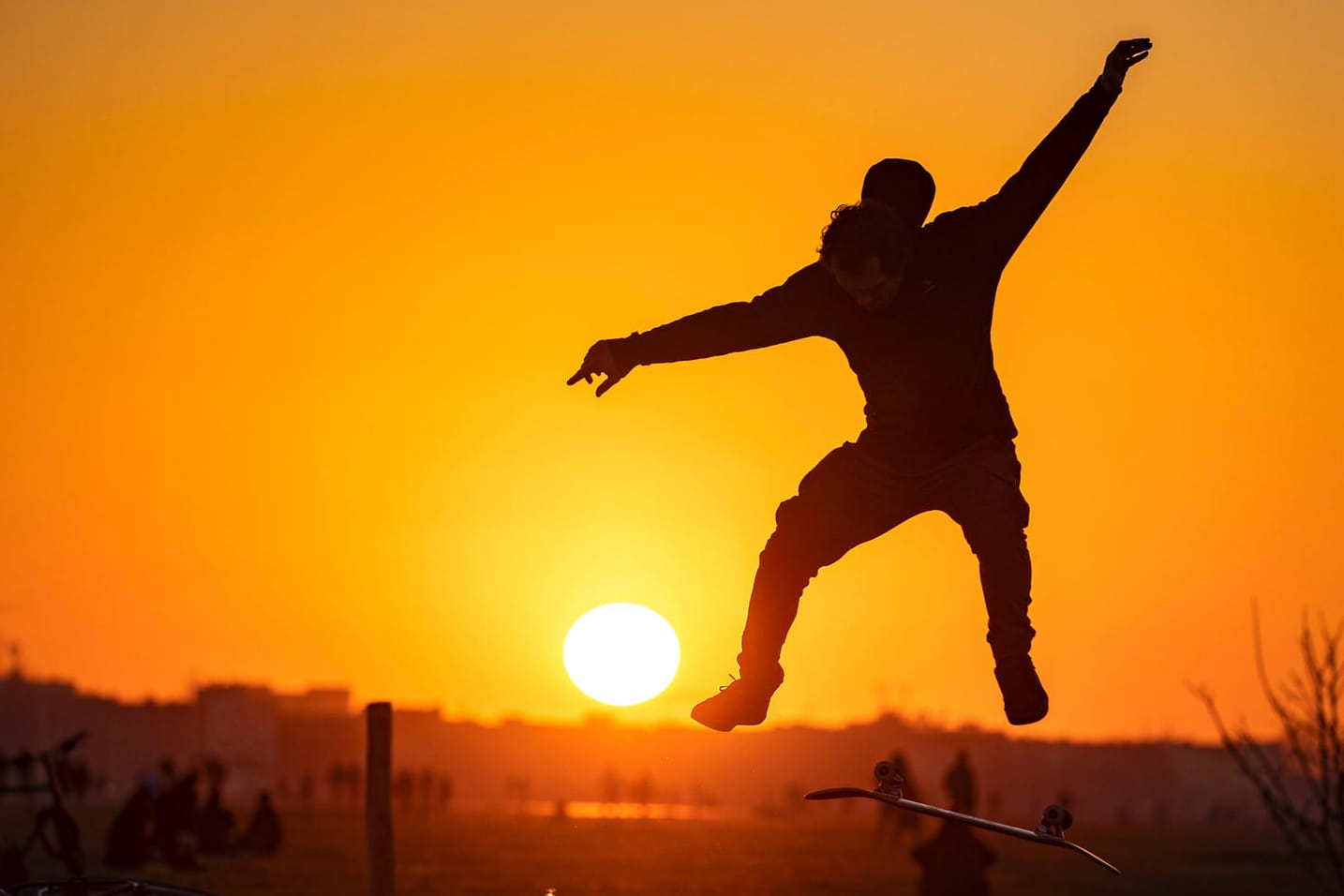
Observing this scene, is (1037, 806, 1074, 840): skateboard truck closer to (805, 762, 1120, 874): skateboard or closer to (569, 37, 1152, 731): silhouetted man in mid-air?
(805, 762, 1120, 874): skateboard

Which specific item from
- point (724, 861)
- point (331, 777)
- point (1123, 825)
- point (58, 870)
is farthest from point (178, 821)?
point (1123, 825)

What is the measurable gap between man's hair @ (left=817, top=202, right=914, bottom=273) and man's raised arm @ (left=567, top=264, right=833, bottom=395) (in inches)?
22.8

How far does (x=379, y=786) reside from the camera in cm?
2155

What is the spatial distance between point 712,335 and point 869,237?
4.29 ft

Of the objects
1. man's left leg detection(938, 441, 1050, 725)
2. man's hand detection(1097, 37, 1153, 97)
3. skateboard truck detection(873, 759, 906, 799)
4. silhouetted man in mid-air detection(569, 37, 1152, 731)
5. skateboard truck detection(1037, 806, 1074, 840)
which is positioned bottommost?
skateboard truck detection(1037, 806, 1074, 840)

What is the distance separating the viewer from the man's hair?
13.1 metres

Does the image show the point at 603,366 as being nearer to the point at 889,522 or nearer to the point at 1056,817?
the point at 889,522

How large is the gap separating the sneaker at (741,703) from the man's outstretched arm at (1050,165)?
296 cm

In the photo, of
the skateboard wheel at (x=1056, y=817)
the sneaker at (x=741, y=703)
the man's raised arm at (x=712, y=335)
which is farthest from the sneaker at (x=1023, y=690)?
the man's raised arm at (x=712, y=335)

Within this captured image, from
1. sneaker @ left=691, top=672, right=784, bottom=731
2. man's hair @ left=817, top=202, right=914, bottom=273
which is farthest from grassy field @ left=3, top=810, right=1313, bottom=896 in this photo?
man's hair @ left=817, top=202, right=914, bottom=273

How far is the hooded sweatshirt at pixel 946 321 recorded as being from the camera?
44.1ft

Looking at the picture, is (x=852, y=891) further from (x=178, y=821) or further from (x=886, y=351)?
(x=886, y=351)

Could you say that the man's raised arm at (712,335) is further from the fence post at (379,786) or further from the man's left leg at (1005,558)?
the fence post at (379,786)

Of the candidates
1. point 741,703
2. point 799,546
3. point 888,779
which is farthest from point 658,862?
point 799,546
